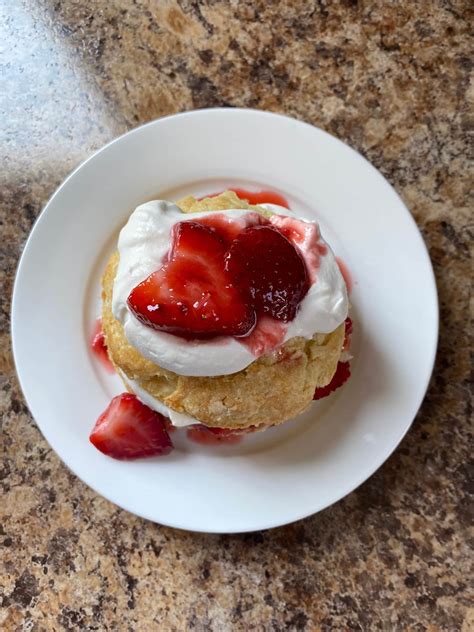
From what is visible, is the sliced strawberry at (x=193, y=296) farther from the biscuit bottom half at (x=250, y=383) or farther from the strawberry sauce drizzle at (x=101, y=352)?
the strawberry sauce drizzle at (x=101, y=352)

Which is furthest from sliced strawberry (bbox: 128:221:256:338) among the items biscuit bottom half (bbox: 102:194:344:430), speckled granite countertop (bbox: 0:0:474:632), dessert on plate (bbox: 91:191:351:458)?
speckled granite countertop (bbox: 0:0:474:632)

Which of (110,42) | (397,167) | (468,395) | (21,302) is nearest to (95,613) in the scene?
(21,302)

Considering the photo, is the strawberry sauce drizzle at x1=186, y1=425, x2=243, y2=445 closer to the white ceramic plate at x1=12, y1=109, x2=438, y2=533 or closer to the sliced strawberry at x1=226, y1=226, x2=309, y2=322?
the white ceramic plate at x1=12, y1=109, x2=438, y2=533

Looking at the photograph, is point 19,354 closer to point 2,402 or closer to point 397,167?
point 2,402

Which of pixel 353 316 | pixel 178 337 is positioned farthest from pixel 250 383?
pixel 353 316

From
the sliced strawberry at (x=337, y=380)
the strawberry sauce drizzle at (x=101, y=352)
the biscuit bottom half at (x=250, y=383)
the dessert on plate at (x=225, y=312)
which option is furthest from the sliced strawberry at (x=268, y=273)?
the strawberry sauce drizzle at (x=101, y=352)

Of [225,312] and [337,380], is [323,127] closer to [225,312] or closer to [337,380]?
[337,380]
